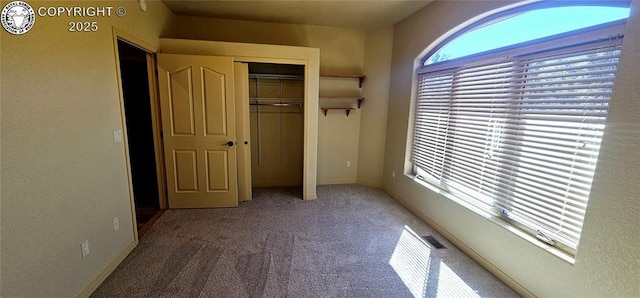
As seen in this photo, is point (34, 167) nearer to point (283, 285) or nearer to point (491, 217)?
point (283, 285)

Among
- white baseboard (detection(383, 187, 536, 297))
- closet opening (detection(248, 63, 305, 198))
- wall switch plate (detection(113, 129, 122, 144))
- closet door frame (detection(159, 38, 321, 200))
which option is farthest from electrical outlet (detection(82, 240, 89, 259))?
white baseboard (detection(383, 187, 536, 297))

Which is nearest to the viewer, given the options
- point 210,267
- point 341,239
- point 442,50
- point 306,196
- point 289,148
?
point 210,267

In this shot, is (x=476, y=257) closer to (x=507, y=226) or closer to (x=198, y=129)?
(x=507, y=226)

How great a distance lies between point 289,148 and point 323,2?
226cm

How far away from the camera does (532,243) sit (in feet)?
6.01

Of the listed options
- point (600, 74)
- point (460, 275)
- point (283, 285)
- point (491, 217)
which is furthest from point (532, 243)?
point (283, 285)

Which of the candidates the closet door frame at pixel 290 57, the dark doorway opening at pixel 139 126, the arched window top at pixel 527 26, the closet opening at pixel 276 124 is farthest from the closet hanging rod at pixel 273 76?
the arched window top at pixel 527 26

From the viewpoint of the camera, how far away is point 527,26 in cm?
195

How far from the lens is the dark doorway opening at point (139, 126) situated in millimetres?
3291

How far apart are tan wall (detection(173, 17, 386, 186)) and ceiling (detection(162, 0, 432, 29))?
14cm

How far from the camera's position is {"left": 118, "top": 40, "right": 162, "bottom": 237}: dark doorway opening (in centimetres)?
329

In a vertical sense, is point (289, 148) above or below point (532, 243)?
above

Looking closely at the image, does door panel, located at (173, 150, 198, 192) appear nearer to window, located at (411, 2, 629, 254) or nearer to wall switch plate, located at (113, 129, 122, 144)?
wall switch plate, located at (113, 129, 122, 144)

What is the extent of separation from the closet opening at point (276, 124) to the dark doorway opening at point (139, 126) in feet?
4.72
